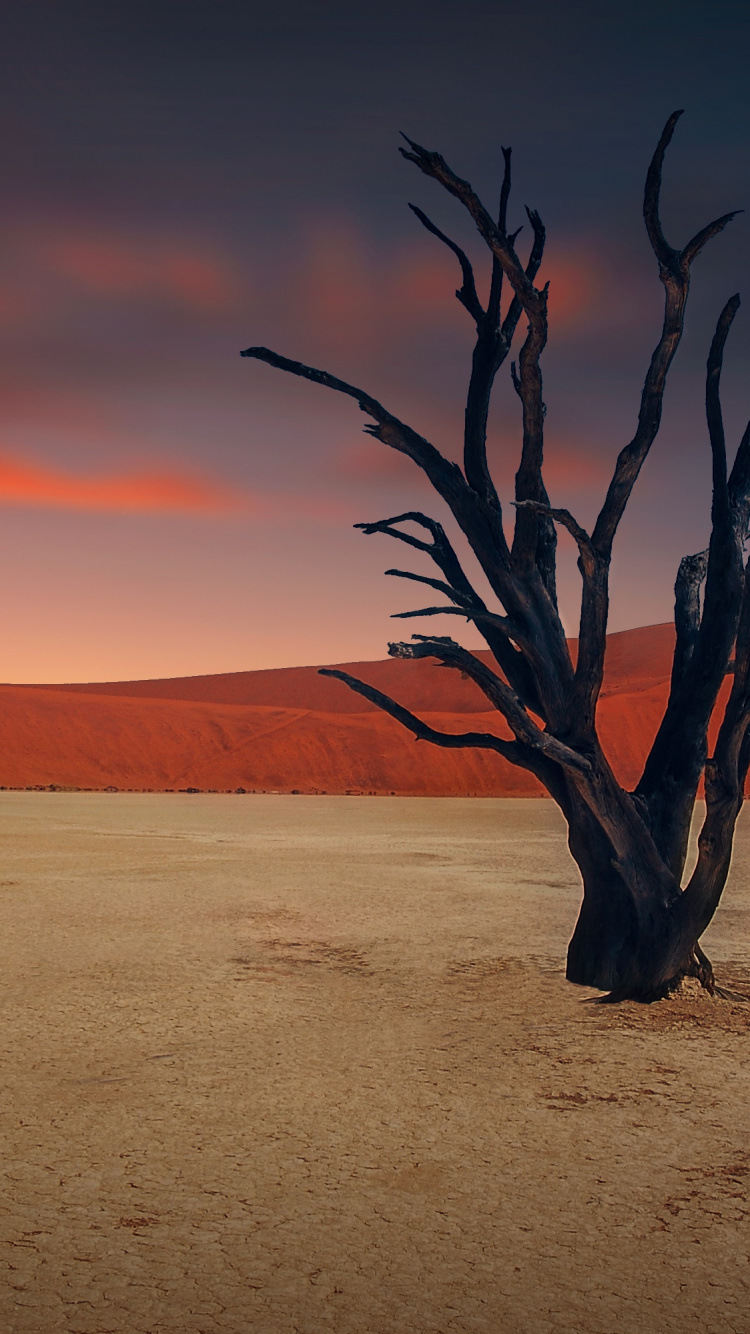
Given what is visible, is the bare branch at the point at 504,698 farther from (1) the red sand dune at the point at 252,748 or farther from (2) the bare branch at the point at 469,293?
(1) the red sand dune at the point at 252,748

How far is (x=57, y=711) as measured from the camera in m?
68.8

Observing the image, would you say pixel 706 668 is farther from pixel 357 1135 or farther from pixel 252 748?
pixel 252 748

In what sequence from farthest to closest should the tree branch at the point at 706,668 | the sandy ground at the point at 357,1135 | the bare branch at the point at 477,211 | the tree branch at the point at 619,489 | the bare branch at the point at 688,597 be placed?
the bare branch at the point at 688,597 → the tree branch at the point at 706,668 → the tree branch at the point at 619,489 → the bare branch at the point at 477,211 → the sandy ground at the point at 357,1135

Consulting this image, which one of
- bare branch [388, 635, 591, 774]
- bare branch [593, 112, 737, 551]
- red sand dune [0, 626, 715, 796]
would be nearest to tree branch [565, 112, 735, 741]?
bare branch [593, 112, 737, 551]

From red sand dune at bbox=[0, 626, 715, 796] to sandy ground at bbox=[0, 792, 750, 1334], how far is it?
37.1m

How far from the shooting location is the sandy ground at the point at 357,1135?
3586mm

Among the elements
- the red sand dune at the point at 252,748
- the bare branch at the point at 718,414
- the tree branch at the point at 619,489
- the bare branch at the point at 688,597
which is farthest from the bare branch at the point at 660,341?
the red sand dune at the point at 252,748

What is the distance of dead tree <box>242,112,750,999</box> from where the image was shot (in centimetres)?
819

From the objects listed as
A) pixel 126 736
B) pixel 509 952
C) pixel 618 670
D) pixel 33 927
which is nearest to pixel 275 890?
pixel 33 927

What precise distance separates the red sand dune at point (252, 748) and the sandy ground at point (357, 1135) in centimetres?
3715

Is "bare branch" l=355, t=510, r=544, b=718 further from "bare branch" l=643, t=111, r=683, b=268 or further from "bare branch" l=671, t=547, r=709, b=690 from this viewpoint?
"bare branch" l=643, t=111, r=683, b=268

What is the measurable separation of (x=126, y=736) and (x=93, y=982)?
5780 cm

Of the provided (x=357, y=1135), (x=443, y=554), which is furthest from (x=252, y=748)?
(x=357, y=1135)

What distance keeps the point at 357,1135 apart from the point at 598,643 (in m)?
4.52
